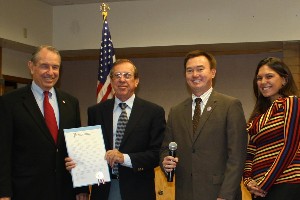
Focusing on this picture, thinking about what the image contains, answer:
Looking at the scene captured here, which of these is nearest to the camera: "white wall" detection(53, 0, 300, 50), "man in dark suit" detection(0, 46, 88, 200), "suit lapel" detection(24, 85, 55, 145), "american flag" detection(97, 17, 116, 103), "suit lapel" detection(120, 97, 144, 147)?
"man in dark suit" detection(0, 46, 88, 200)

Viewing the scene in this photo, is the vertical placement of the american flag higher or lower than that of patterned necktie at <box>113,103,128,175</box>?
higher

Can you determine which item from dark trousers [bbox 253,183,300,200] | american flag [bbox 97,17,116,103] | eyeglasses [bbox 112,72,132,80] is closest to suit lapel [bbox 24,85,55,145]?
eyeglasses [bbox 112,72,132,80]

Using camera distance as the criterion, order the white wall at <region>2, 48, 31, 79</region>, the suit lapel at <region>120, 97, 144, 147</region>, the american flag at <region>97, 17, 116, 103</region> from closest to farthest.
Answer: the suit lapel at <region>120, 97, 144, 147</region> < the american flag at <region>97, 17, 116, 103</region> < the white wall at <region>2, 48, 31, 79</region>

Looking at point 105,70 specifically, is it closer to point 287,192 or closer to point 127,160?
point 127,160

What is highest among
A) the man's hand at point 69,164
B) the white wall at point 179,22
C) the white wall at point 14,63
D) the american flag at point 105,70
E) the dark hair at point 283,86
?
the white wall at point 179,22

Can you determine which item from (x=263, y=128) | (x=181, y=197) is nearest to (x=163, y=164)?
(x=181, y=197)

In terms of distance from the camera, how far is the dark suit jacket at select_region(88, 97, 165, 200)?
374 centimetres

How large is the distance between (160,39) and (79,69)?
2.62 m

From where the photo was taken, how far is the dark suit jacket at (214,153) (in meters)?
3.46

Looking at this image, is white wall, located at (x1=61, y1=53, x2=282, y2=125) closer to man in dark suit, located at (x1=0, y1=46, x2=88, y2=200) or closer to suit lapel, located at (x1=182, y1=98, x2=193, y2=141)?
suit lapel, located at (x1=182, y1=98, x2=193, y2=141)

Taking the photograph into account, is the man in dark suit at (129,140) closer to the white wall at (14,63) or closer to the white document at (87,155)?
the white document at (87,155)

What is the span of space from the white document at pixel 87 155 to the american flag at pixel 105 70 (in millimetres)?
2488

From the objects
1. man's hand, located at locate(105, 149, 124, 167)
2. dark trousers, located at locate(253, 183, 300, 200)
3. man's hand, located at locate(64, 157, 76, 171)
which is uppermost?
man's hand, located at locate(105, 149, 124, 167)

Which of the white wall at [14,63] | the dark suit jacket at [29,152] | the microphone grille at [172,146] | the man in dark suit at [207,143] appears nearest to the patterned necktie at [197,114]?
the man in dark suit at [207,143]
